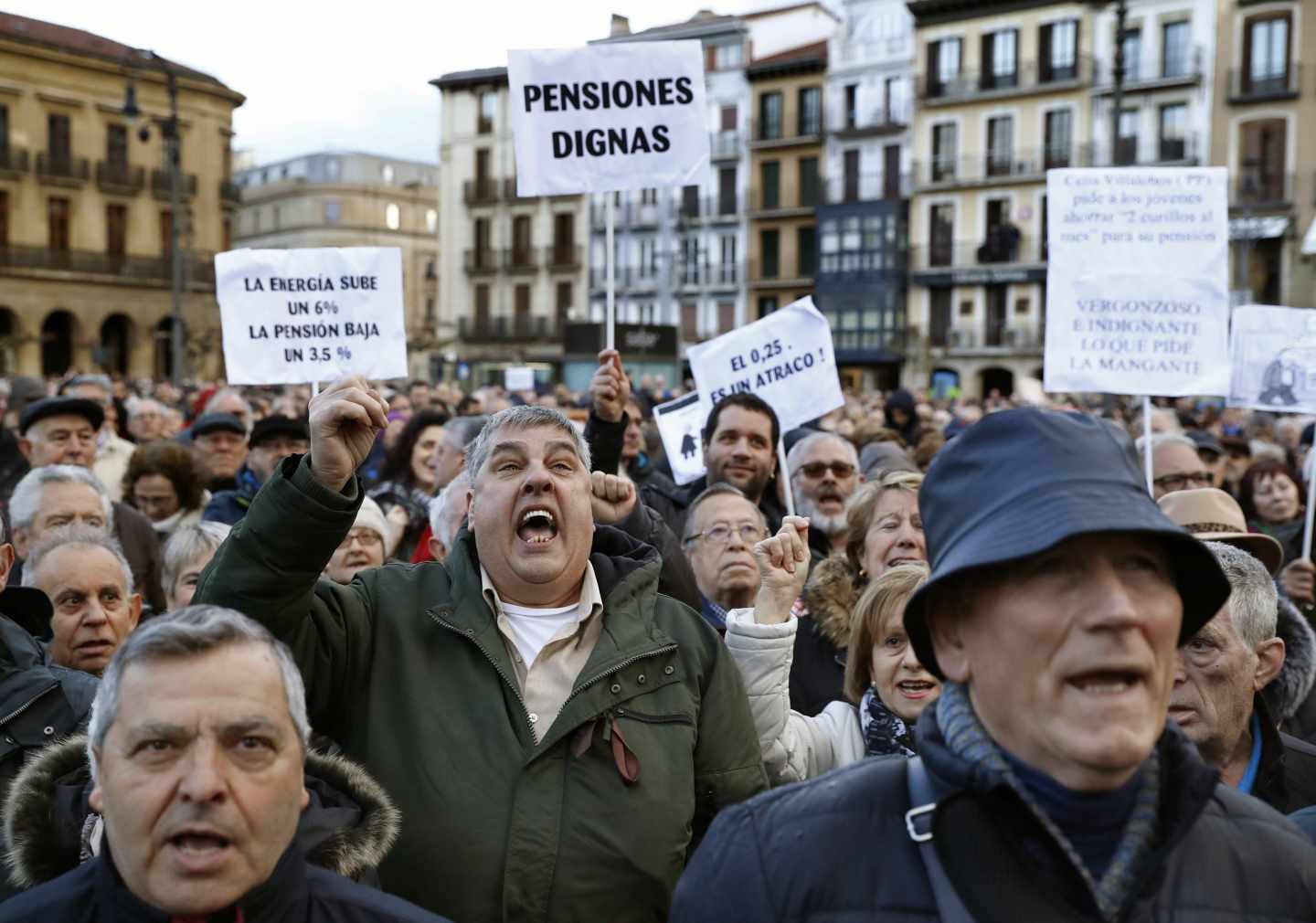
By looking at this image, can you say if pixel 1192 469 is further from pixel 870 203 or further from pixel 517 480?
pixel 870 203

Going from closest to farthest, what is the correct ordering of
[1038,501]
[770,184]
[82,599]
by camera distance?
[1038,501]
[82,599]
[770,184]

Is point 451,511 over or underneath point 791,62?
underneath

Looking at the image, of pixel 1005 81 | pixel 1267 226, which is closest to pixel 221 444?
pixel 1267 226

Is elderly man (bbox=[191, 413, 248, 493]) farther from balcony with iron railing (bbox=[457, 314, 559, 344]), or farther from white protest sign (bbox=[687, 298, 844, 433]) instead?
balcony with iron railing (bbox=[457, 314, 559, 344])

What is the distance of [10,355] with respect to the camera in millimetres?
46250

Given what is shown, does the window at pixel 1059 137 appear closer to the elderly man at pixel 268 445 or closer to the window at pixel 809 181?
the window at pixel 809 181

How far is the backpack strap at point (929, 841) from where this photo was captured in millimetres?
1563

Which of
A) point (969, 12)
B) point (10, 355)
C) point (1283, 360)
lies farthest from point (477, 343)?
point (1283, 360)

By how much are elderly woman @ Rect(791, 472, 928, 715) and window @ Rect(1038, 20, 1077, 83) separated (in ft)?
136

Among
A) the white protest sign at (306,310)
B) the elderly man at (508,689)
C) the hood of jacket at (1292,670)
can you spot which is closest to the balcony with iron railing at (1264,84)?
the white protest sign at (306,310)

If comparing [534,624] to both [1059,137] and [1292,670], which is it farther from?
[1059,137]

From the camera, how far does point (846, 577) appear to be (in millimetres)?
4336

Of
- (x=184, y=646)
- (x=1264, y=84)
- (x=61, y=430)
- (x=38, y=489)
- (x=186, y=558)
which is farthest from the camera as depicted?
(x=1264, y=84)

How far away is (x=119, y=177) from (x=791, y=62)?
2618 cm
